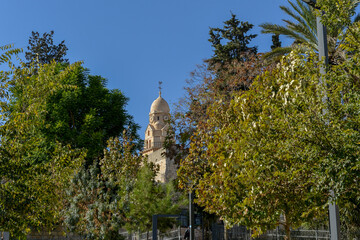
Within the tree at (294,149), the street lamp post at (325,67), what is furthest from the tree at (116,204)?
the street lamp post at (325,67)

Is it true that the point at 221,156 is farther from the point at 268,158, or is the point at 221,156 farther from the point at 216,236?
the point at 216,236

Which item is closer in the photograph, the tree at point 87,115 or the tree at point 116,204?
the tree at point 116,204

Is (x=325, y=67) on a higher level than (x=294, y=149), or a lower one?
higher

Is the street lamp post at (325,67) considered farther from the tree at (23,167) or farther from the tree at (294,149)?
the tree at (23,167)

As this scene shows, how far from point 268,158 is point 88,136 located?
29.4 m

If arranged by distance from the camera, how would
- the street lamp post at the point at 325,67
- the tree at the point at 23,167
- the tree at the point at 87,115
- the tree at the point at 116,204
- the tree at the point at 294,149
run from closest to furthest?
the street lamp post at the point at 325,67 < the tree at the point at 294,149 < the tree at the point at 23,167 < the tree at the point at 116,204 < the tree at the point at 87,115

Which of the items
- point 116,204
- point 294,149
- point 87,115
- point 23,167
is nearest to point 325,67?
point 294,149

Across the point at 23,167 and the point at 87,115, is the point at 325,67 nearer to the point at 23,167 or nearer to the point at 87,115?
the point at 23,167

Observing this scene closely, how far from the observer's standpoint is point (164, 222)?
2958cm

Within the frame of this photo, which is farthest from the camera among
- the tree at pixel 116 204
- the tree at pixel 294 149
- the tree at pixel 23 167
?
the tree at pixel 116 204

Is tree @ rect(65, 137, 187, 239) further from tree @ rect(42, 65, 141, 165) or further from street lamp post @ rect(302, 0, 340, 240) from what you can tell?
street lamp post @ rect(302, 0, 340, 240)

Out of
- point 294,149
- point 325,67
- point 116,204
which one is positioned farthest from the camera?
point 116,204

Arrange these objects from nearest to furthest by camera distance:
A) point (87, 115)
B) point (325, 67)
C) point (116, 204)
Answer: point (325, 67)
point (116, 204)
point (87, 115)

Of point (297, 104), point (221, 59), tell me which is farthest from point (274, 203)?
point (221, 59)
